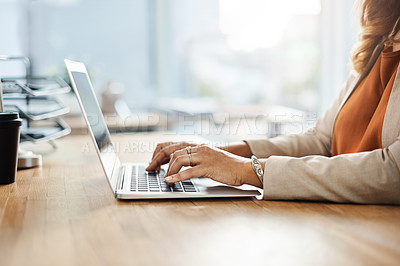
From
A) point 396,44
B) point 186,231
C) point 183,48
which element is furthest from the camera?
point 183,48

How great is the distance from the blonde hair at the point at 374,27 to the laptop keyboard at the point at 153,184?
69cm

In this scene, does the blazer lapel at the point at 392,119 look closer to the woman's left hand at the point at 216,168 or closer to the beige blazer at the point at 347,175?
the beige blazer at the point at 347,175

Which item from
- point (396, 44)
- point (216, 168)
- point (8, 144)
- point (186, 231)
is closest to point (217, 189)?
point (216, 168)

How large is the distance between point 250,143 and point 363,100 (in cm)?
34

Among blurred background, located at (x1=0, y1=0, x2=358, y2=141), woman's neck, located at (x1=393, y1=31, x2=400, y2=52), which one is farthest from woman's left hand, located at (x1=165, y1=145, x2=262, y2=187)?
blurred background, located at (x1=0, y1=0, x2=358, y2=141)

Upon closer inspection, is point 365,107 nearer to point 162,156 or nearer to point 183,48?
point 162,156

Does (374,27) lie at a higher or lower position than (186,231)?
higher

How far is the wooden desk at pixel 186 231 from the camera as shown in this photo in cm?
66

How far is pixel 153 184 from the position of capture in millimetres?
1088

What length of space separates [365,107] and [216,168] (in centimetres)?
51

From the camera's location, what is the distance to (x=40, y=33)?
15.7ft

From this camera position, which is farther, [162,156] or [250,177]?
[162,156]

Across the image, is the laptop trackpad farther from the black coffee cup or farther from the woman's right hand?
the black coffee cup

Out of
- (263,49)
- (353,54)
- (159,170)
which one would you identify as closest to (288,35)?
(263,49)
